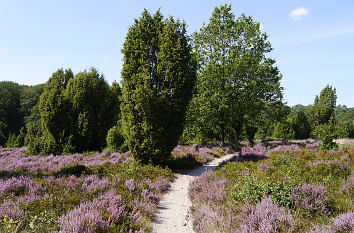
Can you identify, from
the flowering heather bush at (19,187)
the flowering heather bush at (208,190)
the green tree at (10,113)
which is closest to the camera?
the flowering heather bush at (19,187)

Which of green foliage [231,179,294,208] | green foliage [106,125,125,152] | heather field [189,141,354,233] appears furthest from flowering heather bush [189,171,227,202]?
green foliage [106,125,125,152]

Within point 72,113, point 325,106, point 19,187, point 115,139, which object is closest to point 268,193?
point 19,187

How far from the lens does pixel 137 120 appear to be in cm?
1278

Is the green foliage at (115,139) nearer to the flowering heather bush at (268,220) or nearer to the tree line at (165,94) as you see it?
the tree line at (165,94)

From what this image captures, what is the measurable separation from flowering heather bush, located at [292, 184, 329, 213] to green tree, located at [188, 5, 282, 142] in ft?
36.2

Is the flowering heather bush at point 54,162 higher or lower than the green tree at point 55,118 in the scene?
lower

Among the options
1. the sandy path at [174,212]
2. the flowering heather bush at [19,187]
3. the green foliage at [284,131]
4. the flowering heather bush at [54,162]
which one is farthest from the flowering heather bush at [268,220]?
the green foliage at [284,131]

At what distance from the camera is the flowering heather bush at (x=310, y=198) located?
17.0 ft

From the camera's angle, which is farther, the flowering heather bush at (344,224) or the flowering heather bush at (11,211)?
the flowering heather bush at (11,211)

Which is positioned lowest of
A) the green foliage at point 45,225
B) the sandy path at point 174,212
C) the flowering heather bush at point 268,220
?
the sandy path at point 174,212

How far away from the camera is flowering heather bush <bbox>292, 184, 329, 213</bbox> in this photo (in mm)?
5195

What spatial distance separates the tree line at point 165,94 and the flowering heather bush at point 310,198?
8115mm

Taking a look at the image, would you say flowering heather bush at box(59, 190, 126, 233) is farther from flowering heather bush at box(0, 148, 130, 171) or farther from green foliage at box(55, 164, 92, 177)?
flowering heather bush at box(0, 148, 130, 171)

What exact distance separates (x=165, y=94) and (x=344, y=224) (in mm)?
9881
